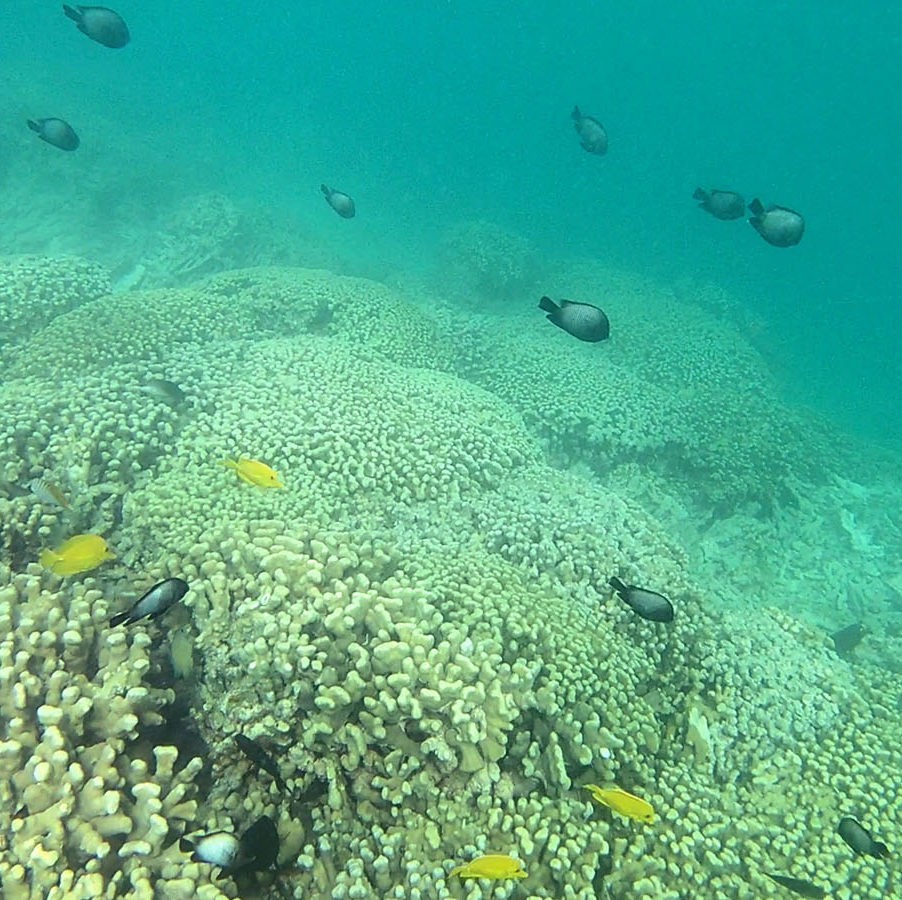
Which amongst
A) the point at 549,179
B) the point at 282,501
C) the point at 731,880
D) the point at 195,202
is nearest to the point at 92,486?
the point at 282,501

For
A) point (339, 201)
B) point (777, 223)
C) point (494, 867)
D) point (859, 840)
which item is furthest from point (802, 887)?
point (339, 201)

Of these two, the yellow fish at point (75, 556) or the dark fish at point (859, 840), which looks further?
the dark fish at point (859, 840)

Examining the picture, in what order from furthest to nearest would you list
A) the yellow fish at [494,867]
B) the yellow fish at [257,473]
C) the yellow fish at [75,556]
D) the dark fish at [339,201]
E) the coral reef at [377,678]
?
the dark fish at [339,201]
the yellow fish at [257,473]
the yellow fish at [75,556]
the coral reef at [377,678]
the yellow fish at [494,867]

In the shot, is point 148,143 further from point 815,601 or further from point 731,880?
point 731,880

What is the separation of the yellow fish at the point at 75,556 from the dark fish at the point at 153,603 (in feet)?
1.53

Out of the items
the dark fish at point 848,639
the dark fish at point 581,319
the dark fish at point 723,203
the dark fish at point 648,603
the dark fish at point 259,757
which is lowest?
the dark fish at point 259,757

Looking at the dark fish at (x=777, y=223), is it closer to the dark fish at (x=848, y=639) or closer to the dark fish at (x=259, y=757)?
the dark fish at (x=848, y=639)

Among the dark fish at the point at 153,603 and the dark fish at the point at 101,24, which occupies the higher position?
the dark fish at the point at 101,24

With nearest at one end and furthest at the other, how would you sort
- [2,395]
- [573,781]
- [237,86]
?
1. [573,781]
2. [2,395]
3. [237,86]

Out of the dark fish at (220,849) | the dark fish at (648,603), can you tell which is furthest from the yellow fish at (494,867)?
the dark fish at (648,603)

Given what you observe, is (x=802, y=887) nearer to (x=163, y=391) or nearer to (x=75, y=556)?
(x=75, y=556)

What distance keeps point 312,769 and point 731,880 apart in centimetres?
243

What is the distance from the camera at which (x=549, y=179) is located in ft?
183

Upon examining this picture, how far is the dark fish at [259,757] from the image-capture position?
3.31 m
